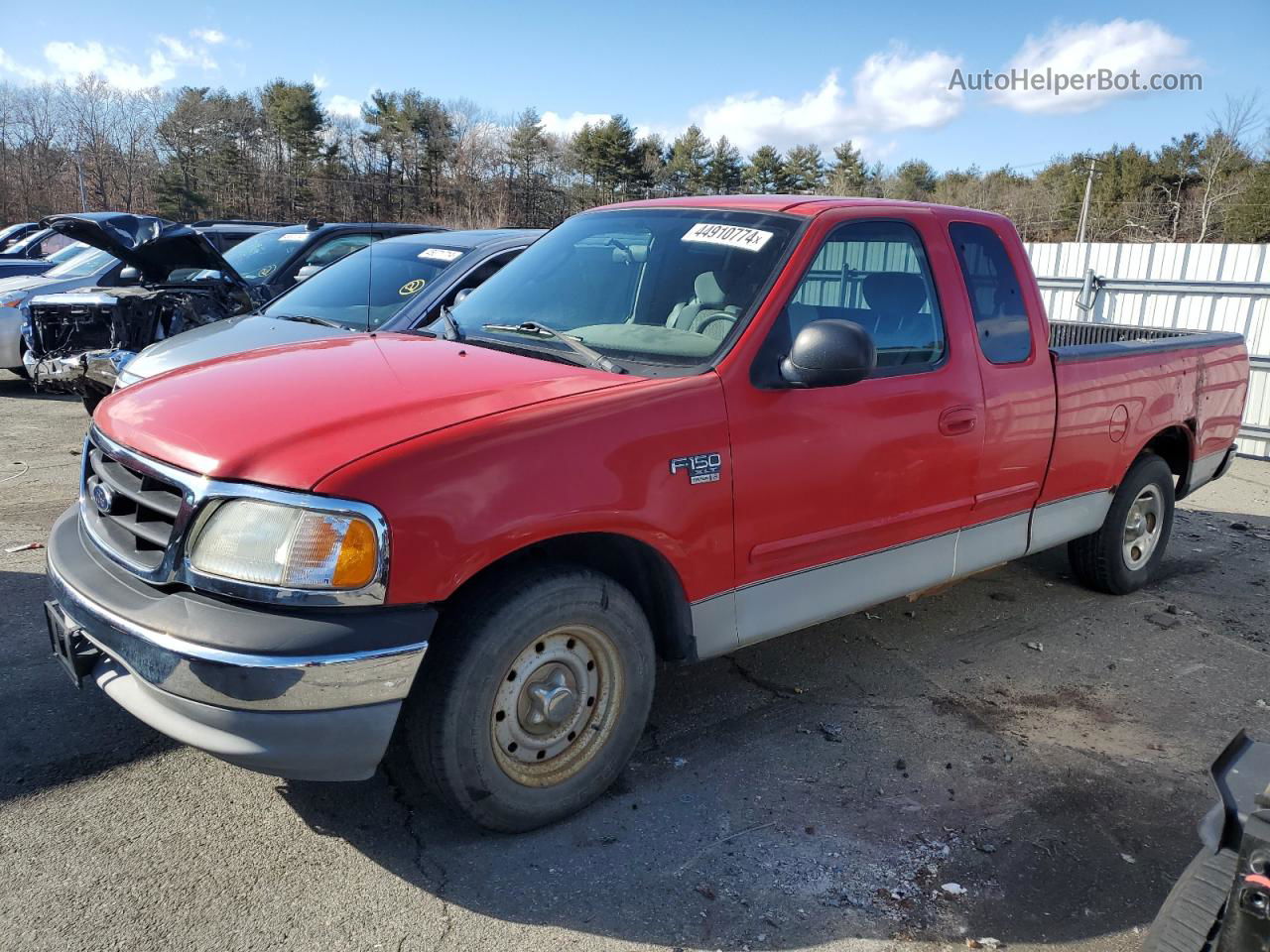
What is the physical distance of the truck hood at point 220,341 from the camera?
5.96m

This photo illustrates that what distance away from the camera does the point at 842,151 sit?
59906mm

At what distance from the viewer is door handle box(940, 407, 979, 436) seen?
3.83m

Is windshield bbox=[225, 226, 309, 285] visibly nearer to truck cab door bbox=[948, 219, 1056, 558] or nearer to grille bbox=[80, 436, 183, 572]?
grille bbox=[80, 436, 183, 572]

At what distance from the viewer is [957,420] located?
12.7 feet

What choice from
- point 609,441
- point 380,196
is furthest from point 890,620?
point 380,196

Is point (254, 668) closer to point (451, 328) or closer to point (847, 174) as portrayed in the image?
point (451, 328)

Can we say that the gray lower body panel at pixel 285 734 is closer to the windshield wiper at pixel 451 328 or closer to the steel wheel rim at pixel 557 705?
the steel wheel rim at pixel 557 705

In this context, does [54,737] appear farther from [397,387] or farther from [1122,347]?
[1122,347]

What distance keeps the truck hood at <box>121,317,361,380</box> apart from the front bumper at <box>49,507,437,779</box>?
360cm

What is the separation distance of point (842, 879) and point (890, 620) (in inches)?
90.3

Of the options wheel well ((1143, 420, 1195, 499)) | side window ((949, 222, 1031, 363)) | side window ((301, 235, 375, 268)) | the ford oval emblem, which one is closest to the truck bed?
wheel well ((1143, 420, 1195, 499))

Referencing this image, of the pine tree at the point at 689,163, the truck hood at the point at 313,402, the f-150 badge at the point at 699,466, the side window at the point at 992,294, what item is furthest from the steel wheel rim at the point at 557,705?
the pine tree at the point at 689,163

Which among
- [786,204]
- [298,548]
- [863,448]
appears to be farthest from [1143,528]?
[298,548]

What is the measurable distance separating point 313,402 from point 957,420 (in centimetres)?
250
